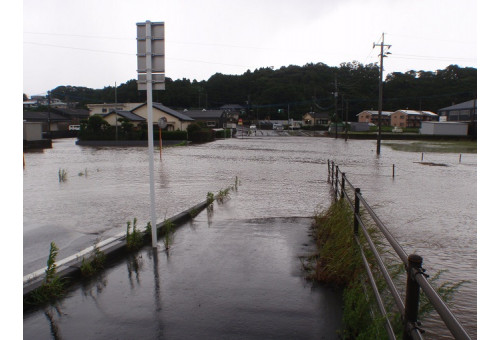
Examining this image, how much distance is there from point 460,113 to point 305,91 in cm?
4724

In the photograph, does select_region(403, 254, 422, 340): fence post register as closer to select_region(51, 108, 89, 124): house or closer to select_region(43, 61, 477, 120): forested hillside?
select_region(51, 108, 89, 124): house

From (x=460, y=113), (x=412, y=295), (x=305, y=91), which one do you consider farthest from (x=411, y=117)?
(x=412, y=295)

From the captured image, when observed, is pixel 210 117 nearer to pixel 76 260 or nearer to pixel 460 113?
pixel 460 113

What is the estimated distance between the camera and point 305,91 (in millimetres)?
111688

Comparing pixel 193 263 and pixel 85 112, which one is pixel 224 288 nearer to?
pixel 193 263

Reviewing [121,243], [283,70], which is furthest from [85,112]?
[121,243]

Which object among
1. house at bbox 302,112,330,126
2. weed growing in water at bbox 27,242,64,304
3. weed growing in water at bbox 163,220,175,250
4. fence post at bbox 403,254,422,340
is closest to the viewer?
fence post at bbox 403,254,422,340

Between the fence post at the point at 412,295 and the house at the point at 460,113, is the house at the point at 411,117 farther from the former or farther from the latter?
the fence post at the point at 412,295

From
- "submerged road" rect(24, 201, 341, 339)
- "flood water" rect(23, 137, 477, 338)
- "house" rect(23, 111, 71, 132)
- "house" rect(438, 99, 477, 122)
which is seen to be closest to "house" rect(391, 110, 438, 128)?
"house" rect(438, 99, 477, 122)

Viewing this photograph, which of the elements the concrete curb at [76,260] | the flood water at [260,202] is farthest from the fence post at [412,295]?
the concrete curb at [76,260]

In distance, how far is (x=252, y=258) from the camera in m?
5.89

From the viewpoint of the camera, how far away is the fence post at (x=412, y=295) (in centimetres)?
227

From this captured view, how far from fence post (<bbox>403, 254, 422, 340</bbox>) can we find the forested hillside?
93.6 m

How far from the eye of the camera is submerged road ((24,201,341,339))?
3.75 m
